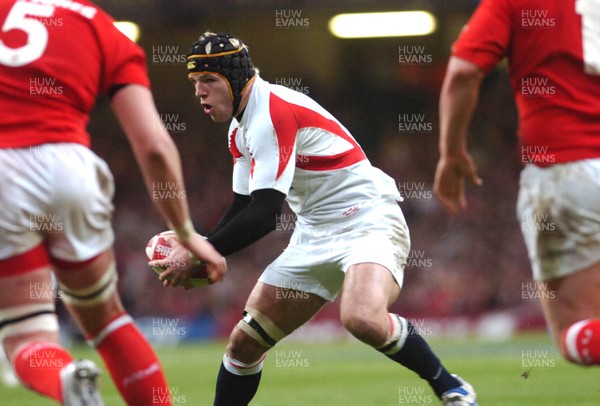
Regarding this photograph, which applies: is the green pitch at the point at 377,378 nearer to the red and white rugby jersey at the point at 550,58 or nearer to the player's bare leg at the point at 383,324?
the player's bare leg at the point at 383,324

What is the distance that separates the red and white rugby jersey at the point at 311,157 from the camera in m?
5.61

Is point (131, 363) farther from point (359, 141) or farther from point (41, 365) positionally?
point (359, 141)

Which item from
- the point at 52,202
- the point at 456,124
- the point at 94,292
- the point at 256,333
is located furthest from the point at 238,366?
the point at 456,124

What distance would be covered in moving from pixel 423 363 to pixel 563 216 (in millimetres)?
1664

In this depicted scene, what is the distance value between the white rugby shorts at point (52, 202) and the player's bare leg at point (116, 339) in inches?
5.3

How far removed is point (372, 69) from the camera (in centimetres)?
2267

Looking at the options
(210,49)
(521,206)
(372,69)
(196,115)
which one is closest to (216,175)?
(196,115)

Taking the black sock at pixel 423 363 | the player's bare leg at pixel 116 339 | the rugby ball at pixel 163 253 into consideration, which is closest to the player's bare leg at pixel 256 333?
the rugby ball at pixel 163 253

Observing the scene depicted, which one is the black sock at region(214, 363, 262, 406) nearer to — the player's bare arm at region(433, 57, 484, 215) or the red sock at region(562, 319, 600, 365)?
the player's bare arm at region(433, 57, 484, 215)

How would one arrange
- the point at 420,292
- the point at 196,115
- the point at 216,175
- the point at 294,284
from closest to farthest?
1. the point at 294,284
2. the point at 420,292
3. the point at 216,175
4. the point at 196,115

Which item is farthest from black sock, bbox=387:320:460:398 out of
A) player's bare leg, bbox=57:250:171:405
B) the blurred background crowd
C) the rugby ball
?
the blurred background crowd

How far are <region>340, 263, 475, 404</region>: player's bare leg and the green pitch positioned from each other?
4.74 feet

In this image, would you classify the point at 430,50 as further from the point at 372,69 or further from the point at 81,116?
the point at 81,116

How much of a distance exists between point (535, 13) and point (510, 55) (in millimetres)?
209
